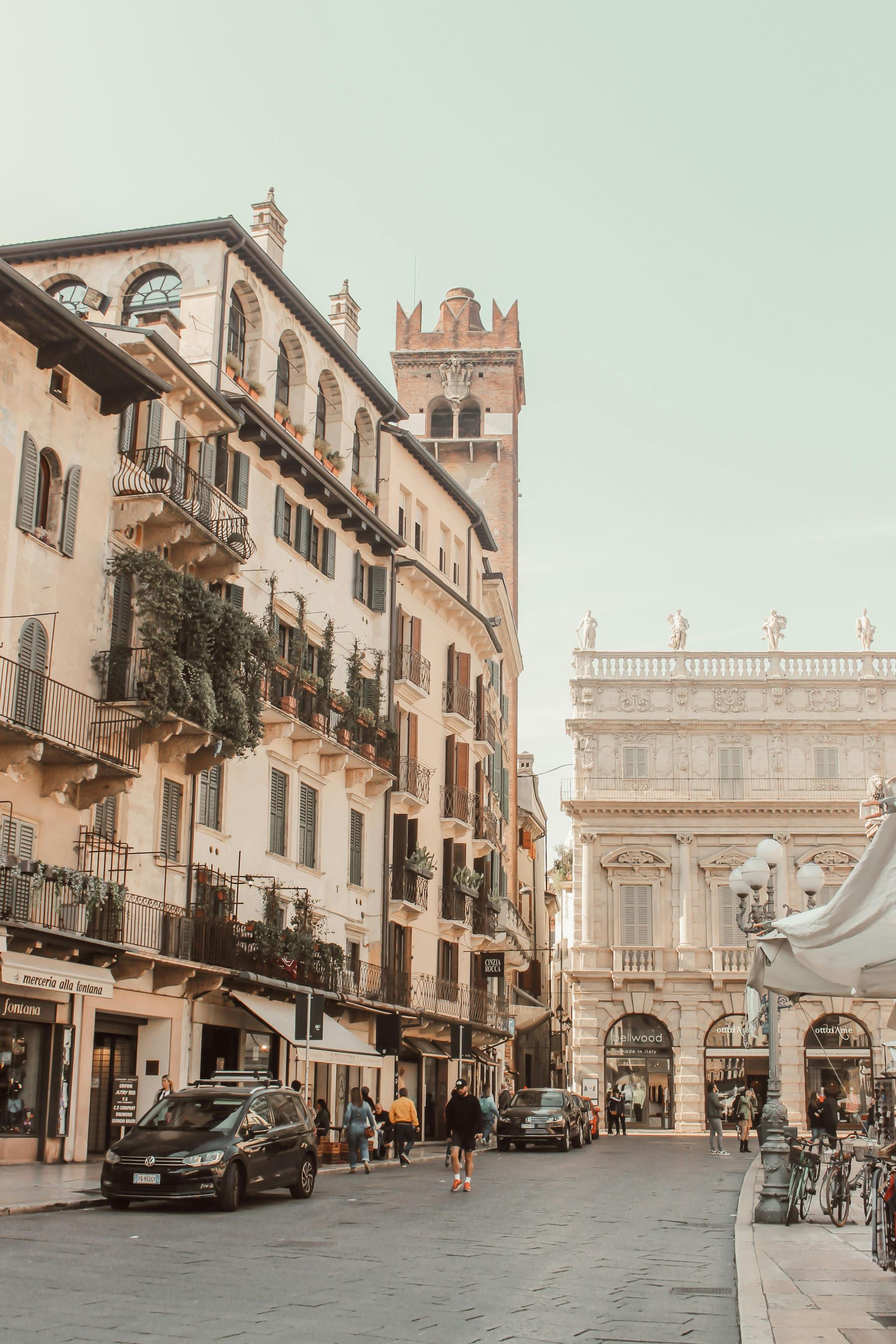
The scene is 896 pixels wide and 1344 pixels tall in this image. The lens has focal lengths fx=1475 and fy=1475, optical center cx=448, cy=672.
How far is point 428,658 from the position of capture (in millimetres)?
43500

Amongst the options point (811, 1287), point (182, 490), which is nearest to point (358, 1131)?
point (182, 490)

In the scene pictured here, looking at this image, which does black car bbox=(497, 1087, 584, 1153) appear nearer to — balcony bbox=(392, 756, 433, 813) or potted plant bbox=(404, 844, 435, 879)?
potted plant bbox=(404, 844, 435, 879)

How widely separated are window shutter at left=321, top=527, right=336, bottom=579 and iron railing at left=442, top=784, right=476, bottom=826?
973cm

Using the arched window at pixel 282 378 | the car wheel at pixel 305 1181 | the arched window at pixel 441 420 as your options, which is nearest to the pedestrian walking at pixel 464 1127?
the car wheel at pixel 305 1181

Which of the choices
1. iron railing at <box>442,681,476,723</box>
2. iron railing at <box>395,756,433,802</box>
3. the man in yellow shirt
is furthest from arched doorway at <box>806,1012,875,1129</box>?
the man in yellow shirt

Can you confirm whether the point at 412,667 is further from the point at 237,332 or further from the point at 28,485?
the point at 28,485

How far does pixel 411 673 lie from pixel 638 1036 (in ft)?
83.1

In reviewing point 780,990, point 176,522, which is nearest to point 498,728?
point 176,522

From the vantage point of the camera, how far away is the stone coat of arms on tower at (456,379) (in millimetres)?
70312

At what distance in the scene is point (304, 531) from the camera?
34938 mm

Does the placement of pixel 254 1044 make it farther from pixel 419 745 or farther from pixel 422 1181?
pixel 419 745

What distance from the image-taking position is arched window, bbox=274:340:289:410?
34.3m

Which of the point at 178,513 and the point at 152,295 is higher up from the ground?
the point at 152,295

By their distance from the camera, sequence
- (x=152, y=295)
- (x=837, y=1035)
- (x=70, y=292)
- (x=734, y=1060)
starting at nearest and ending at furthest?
1. (x=152, y=295)
2. (x=70, y=292)
3. (x=734, y=1060)
4. (x=837, y=1035)
